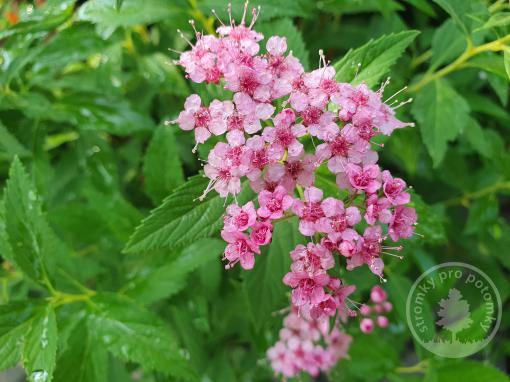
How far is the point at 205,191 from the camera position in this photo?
88cm

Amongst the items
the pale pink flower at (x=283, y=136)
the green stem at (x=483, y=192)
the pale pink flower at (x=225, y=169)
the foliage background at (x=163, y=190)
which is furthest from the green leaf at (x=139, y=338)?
the green stem at (x=483, y=192)

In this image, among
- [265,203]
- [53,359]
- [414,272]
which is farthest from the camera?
[414,272]

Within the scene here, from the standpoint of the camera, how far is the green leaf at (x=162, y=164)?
1.23m

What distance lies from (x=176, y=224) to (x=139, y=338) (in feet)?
1.01

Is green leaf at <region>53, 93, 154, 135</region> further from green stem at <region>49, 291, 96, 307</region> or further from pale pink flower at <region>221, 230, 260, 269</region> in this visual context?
pale pink flower at <region>221, 230, 260, 269</region>

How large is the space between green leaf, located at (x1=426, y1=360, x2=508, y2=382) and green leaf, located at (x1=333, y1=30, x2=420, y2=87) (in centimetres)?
70

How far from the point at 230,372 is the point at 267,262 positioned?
1.98 ft

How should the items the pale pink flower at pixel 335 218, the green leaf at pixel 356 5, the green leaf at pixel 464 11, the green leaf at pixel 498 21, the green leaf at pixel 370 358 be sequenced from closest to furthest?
the pale pink flower at pixel 335 218 < the green leaf at pixel 498 21 < the green leaf at pixel 464 11 < the green leaf at pixel 356 5 < the green leaf at pixel 370 358

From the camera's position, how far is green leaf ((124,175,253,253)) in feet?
2.97

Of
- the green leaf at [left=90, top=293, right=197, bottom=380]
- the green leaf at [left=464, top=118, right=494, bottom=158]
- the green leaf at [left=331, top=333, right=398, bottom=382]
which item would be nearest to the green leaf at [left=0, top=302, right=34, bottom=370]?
the green leaf at [left=90, top=293, right=197, bottom=380]

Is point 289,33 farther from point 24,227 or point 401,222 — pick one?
point 24,227

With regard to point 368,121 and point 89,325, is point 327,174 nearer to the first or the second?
point 368,121

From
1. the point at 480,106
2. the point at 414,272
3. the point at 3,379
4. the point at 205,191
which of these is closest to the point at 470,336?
the point at 414,272

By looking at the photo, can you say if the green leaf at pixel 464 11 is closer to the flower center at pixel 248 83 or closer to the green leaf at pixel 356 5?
the green leaf at pixel 356 5
